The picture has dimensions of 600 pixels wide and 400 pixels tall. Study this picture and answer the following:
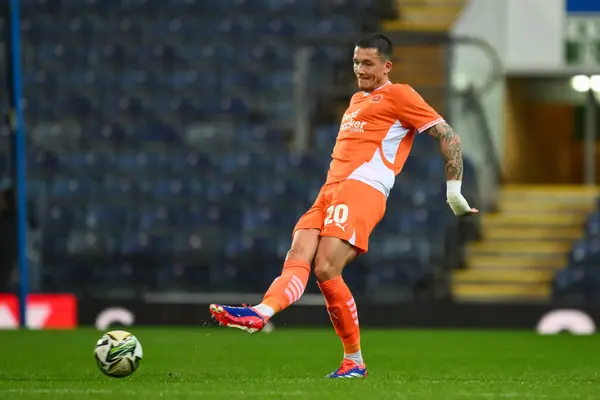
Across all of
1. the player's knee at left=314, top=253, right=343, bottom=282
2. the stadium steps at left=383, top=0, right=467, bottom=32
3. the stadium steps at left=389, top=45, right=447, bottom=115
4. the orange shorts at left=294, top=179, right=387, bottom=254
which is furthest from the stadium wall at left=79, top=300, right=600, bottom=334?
the player's knee at left=314, top=253, right=343, bottom=282

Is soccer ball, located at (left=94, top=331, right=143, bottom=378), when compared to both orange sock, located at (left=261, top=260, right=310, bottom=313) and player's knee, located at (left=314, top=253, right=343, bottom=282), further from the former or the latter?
player's knee, located at (left=314, top=253, right=343, bottom=282)

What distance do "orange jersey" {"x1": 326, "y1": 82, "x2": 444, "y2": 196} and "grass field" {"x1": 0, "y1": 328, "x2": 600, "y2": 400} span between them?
1053mm

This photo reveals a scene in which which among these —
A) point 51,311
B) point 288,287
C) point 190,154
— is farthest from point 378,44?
point 190,154

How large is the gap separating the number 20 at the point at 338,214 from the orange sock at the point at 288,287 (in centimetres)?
25

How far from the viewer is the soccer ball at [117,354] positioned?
6590 mm

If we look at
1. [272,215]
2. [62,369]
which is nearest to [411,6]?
[272,215]

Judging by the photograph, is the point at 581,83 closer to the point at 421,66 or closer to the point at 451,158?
the point at 421,66

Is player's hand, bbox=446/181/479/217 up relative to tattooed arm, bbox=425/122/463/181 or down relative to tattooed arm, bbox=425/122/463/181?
down

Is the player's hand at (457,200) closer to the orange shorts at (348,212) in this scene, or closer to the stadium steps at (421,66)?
the orange shorts at (348,212)

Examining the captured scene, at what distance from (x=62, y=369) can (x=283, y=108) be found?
8225 millimetres

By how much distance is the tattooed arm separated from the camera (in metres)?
6.82

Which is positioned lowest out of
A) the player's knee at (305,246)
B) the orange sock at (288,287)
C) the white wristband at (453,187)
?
the orange sock at (288,287)

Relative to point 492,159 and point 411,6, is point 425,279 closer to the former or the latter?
point 492,159

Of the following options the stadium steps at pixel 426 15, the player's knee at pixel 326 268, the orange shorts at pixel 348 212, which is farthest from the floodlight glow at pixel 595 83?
the player's knee at pixel 326 268
